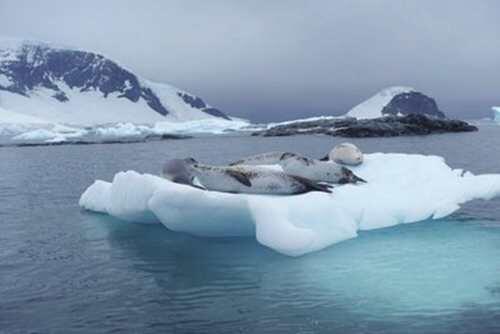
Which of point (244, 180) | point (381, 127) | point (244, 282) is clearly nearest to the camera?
point (244, 282)

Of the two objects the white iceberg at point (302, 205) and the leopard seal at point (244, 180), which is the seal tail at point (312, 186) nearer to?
the leopard seal at point (244, 180)

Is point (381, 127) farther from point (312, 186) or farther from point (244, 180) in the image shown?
point (244, 180)

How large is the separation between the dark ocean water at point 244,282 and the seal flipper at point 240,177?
1246 millimetres

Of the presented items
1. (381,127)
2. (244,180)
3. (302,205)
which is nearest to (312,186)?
(244,180)

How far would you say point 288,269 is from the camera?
27.2 ft

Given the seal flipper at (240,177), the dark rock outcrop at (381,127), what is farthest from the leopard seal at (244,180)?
the dark rock outcrop at (381,127)

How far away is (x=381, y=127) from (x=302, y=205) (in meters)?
65.0

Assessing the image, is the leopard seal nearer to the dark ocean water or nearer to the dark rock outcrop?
the dark ocean water

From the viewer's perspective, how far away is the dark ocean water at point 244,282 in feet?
20.6

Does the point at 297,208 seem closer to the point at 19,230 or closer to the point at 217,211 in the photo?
the point at 217,211

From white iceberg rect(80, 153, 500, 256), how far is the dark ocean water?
0.86ft

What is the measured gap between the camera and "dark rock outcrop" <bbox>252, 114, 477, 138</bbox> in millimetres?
71231

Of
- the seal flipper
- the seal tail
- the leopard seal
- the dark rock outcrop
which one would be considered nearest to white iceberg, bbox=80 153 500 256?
the seal tail

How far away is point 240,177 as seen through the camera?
10984 millimetres
